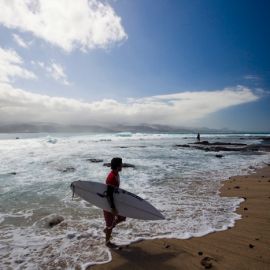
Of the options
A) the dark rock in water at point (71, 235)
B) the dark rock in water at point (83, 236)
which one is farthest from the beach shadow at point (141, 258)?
the dark rock in water at point (71, 235)

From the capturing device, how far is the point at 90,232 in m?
6.73

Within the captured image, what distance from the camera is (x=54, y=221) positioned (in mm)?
7371

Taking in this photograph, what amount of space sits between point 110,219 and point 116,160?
139 centimetres

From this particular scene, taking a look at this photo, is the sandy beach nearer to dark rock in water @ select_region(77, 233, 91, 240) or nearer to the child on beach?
the child on beach

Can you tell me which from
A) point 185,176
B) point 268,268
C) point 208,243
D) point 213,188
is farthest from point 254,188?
point 268,268

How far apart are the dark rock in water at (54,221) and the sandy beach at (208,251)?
2.41 metres

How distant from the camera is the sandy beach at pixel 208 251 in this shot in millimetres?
4984

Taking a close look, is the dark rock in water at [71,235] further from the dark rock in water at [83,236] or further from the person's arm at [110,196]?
the person's arm at [110,196]

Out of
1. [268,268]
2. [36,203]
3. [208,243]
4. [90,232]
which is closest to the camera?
[268,268]

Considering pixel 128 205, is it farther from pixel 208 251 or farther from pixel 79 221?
pixel 79 221

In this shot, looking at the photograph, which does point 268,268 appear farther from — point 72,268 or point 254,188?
point 254,188

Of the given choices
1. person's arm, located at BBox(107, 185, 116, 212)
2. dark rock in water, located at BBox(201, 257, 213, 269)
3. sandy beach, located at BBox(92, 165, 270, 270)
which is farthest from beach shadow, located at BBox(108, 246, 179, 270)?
person's arm, located at BBox(107, 185, 116, 212)

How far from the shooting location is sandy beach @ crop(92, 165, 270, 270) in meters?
4.98

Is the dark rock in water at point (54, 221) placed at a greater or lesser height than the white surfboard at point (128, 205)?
lesser
